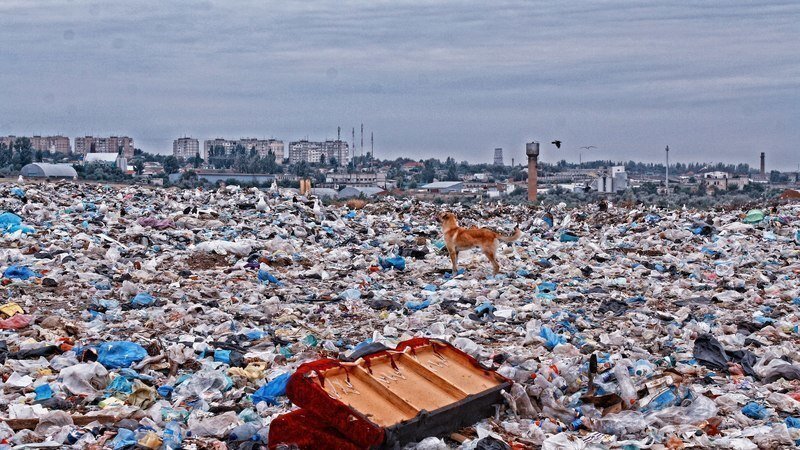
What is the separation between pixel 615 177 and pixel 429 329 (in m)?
32.5

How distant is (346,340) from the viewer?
6648 millimetres

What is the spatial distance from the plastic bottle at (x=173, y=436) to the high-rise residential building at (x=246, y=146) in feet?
233

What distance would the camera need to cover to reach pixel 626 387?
4906 mm

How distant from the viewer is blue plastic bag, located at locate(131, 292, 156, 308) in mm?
7676

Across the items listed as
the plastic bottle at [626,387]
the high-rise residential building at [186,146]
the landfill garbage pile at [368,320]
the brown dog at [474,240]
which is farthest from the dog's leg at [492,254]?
the high-rise residential building at [186,146]

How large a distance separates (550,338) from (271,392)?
91.6 inches

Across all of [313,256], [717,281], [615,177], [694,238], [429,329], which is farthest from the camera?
[615,177]

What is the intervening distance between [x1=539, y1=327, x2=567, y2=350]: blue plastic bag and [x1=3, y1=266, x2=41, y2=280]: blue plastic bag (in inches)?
202

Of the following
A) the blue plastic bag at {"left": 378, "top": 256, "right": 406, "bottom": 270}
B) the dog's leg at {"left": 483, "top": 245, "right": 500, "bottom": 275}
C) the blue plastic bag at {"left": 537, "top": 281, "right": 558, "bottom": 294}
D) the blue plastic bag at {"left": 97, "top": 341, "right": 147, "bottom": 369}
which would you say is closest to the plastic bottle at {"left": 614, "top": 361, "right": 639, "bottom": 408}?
the blue plastic bag at {"left": 97, "top": 341, "right": 147, "bottom": 369}

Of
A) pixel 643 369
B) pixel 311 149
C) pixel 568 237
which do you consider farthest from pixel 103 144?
pixel 643 369

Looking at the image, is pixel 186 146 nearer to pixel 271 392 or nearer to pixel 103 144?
pixel 103 144

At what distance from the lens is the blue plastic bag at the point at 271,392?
4917 mm

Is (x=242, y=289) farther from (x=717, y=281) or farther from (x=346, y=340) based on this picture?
(x=717, y=281)

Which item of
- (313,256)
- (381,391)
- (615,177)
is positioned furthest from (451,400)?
(615,177)
